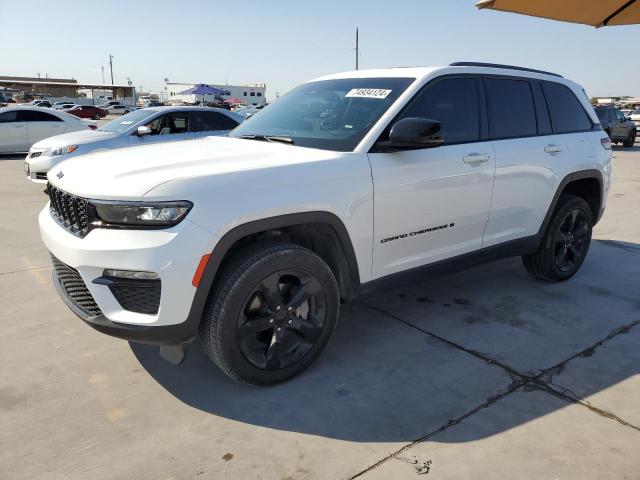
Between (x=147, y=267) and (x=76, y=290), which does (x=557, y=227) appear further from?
(x=76, y=290)

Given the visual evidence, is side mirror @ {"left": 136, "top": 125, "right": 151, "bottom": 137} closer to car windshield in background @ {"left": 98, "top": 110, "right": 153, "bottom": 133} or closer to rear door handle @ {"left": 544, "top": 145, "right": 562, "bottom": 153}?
car windshield in background @ {"left": 98, "top": 110, "right": 153, "bottom": 133}

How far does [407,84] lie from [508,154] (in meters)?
1.05

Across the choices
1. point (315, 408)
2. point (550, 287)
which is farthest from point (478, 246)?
point (315, 408)

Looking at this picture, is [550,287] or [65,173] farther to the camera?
[550,287]

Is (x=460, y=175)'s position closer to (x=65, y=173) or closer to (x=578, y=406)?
(x=578, y=406)

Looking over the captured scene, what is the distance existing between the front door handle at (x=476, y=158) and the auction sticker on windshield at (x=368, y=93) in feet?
2.36

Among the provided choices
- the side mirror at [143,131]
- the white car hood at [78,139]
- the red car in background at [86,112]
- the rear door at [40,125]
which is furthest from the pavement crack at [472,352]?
the red car in background at [86,112]

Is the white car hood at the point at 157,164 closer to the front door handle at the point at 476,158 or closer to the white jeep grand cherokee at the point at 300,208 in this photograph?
the white jeep grand cherokee at the point at 300,208

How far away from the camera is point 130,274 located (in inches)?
97.9

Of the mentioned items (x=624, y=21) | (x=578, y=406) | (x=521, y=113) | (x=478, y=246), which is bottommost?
(x=578, y=406)

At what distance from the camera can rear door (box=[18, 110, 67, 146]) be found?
1451 centimetres

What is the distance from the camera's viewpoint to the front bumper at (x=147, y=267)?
2439 mm

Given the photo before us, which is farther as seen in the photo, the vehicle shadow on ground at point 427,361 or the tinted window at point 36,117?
the tinted window at point 36,117

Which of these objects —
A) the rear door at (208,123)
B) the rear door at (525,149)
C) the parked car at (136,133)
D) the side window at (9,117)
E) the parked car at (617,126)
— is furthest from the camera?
the parked car at (617,126)
